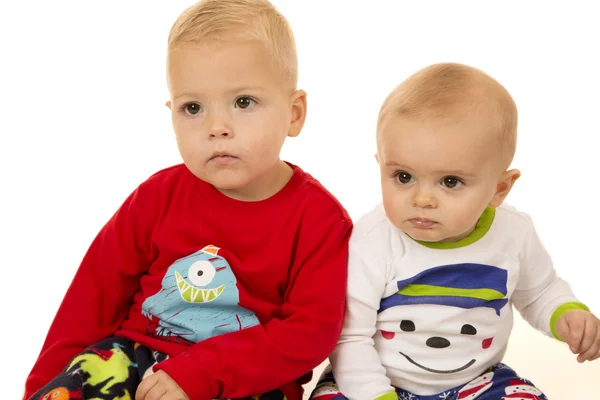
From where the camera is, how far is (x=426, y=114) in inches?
64.3

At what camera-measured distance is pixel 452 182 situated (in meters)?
1.67

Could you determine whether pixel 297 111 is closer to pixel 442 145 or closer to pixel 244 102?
pixel 244 102

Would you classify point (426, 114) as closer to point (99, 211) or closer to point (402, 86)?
point (402, 86)

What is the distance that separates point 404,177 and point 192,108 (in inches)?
15.0

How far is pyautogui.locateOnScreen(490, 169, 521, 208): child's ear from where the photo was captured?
170cm

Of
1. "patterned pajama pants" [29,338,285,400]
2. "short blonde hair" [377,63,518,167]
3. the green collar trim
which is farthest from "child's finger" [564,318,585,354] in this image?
"patterned pajama pants" [29,338,285,400]

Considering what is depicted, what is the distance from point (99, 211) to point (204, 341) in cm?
107

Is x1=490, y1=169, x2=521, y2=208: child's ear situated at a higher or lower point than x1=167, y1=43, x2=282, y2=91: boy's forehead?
lower

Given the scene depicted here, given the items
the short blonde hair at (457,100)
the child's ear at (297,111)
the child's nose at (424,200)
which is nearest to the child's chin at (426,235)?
the child's nose at (424,200)

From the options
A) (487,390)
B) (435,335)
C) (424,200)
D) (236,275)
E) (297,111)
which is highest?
(297,111)

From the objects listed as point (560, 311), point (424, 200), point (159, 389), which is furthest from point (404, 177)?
point (159, 389)

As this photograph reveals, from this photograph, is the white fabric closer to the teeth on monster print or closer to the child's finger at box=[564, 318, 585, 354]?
the child's finger at box=[564, 318, 585, 354]

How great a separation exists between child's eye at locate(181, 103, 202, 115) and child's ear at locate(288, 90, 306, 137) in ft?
0.56

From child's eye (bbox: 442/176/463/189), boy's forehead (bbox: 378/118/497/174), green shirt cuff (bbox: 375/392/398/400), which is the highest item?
boy's forehead (bbox: 378/118/497/174)
